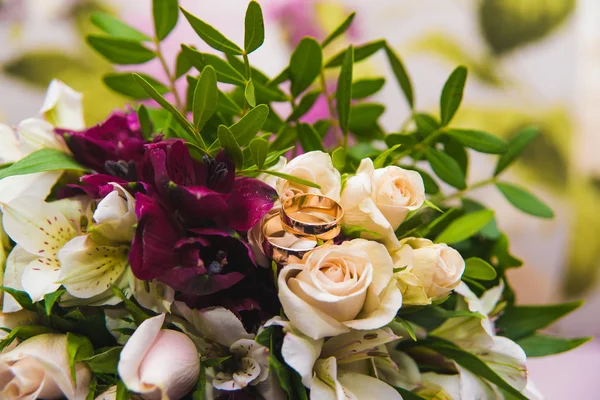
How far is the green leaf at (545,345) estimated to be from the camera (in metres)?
0.51

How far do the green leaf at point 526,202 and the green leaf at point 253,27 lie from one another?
320 mm

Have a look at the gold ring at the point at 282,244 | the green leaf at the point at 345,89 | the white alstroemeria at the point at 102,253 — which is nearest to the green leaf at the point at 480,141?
the green leaf at the point at 345,89

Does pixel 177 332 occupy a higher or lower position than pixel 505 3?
lower

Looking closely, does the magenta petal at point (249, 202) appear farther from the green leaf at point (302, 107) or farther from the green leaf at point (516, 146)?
the green leaf at point (516, 146)

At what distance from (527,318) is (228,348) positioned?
321 mm

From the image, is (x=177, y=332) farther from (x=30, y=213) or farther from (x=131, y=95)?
(x=131, y=95)

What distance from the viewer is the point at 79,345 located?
396 millimetres

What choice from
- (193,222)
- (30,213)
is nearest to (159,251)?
(193,222)

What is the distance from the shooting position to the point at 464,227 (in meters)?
0.50

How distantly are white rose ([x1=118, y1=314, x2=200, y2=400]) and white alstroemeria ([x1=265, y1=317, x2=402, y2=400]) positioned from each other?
7 centimetres

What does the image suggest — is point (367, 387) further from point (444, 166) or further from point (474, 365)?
point (444, 166)

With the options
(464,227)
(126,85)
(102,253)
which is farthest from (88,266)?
(464,227)

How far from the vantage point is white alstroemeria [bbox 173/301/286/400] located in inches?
15.0

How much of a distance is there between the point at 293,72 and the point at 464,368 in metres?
0.32
